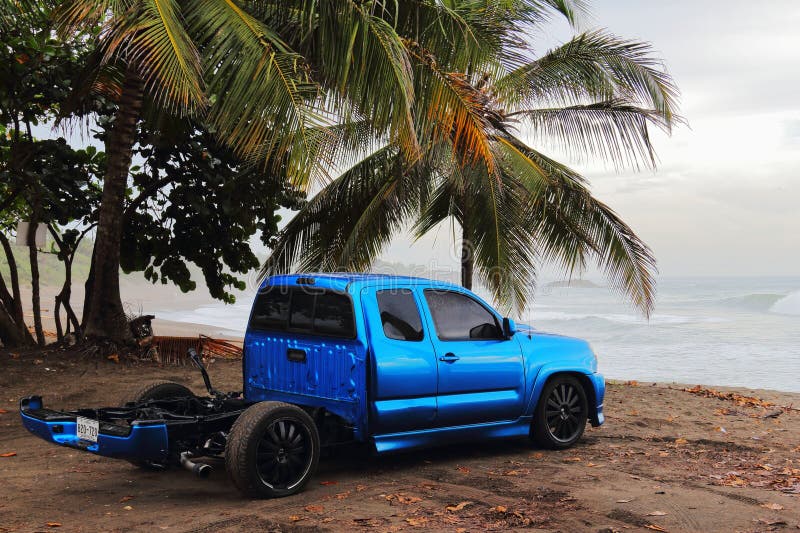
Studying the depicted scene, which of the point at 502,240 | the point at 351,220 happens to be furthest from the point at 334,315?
the point at 351,220

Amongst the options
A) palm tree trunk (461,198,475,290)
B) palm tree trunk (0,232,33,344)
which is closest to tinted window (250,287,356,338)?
palm tree trunk (461,198,475,290)

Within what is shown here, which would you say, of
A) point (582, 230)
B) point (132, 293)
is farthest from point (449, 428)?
point (132, 293)

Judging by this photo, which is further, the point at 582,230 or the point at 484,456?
the point at 582,230

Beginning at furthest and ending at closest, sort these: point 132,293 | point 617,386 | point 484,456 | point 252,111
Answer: point 132,293 → point 617,386 → point 252,111 → point 484,456

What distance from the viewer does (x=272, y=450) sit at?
6363 mm

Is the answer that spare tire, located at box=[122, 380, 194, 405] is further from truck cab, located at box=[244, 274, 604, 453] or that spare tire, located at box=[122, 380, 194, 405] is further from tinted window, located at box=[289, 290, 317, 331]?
tinted window, located at box=[289, 290, 317, 331]

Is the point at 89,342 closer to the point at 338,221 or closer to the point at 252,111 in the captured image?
the point at 338,221

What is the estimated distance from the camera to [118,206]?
13.3 m

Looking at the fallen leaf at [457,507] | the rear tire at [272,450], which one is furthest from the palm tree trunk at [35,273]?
the fallen leaf at [457,507]

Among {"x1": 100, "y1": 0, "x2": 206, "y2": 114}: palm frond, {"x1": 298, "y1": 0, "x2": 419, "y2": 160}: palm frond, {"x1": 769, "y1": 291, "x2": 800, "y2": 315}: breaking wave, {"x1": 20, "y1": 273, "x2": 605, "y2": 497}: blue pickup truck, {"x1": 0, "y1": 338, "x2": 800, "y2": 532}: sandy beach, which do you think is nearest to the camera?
{"x1": 0, "y1": 338, "x2": 800, "y2": 532}: sandy beach

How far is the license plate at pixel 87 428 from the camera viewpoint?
617 centimetres

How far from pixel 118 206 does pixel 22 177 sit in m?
1.59

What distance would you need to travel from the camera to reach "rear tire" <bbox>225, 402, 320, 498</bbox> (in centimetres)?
614

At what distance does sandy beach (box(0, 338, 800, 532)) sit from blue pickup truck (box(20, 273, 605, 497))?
0.30 meters
